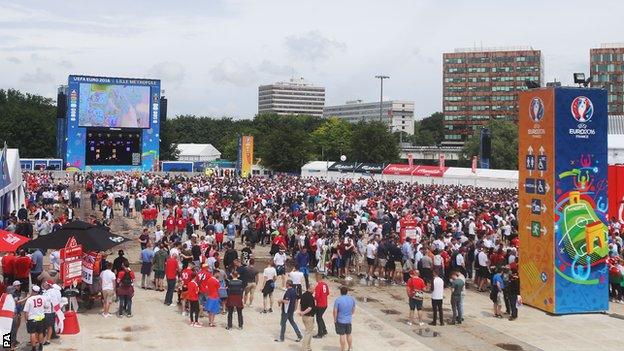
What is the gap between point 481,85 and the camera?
133m

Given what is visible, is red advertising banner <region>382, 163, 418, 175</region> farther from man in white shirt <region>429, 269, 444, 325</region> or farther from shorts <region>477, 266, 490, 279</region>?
man in white shirt <region>429, 269, 444, 325</region>

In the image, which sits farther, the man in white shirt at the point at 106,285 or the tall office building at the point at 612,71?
the tall office building at the point at 612,71

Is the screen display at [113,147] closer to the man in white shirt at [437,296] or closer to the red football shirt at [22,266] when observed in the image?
the red football shirt at [22,266]

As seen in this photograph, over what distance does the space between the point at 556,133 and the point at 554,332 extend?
4.55m

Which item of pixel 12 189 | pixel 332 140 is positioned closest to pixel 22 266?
pixel 12 189

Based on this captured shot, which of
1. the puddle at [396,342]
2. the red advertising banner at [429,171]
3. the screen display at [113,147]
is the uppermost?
the screen display at [113,147]

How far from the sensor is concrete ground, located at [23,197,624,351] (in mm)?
12250

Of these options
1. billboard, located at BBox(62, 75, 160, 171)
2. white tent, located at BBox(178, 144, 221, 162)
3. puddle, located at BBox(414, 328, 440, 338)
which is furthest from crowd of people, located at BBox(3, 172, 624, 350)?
white tent, located at BBox(178, 144, 221, 162)

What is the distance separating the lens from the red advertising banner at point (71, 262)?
42.6ft

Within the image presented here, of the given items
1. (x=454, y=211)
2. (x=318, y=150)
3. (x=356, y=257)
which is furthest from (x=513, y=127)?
(x=356, y=257)

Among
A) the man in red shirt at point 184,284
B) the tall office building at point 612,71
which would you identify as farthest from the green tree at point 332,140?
the man in red shirt at point 184,284

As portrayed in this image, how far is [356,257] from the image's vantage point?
20000mm

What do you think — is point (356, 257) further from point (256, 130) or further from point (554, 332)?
point (256, 130)

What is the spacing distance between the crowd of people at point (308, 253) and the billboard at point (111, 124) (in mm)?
28332
